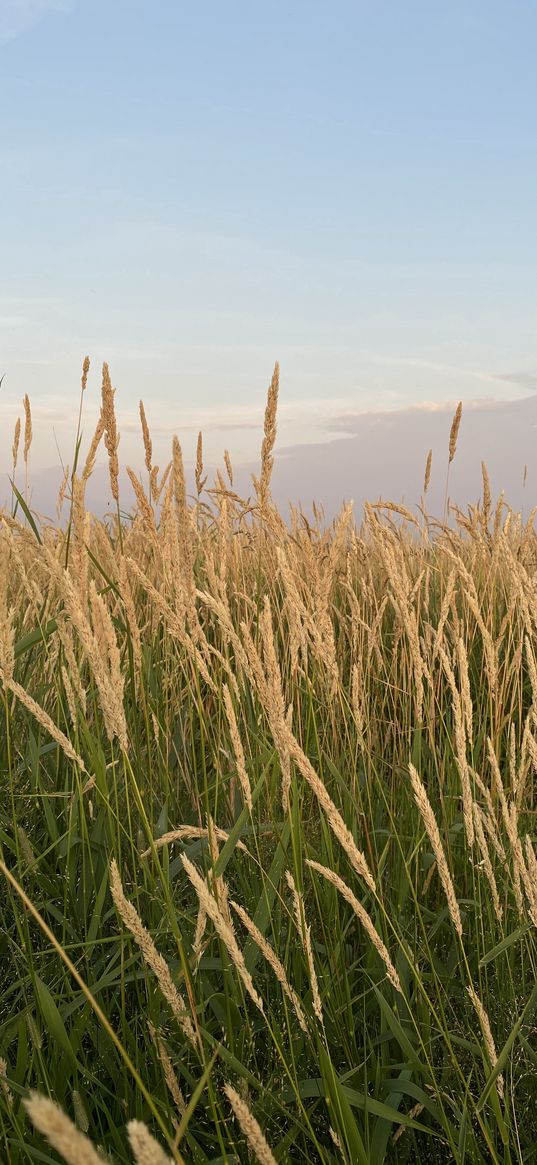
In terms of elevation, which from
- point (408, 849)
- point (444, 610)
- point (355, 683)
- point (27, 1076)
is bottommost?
point (27, 1076)

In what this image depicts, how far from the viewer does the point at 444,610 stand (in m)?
1.60

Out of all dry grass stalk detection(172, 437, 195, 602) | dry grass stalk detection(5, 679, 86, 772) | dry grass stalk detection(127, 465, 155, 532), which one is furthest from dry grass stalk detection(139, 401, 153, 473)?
dry grass stalk detection(5, 679, 86, 772)

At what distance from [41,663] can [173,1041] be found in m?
1.43

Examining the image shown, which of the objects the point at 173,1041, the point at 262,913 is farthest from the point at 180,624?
the point at 173,1041

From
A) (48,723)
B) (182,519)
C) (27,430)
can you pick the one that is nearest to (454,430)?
(27,430)

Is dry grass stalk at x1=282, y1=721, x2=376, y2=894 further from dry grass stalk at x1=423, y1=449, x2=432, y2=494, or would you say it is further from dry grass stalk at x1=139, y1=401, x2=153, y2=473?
dry grass stalk at x1=423, y1=449, x2=432, y2=494

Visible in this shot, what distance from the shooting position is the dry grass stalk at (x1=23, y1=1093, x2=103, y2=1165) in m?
0.33

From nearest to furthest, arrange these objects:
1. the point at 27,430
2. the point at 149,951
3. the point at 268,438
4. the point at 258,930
→ 1. the point at 149,951
2. the point at 258,930
3. the point at 268,438
4. the point at 27,430

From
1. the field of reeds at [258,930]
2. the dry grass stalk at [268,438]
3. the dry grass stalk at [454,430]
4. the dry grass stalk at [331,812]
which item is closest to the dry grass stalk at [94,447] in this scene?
the field of reeds at [258,930]

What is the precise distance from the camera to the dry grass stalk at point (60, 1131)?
335 millimetres

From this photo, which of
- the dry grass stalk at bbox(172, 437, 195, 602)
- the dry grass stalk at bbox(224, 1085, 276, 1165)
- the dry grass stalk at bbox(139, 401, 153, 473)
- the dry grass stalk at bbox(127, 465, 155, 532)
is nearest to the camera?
the dry grass stalk at bbox(224, 1085, 276, 1165)

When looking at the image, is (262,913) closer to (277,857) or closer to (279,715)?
(277,857)

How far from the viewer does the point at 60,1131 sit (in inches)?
13.3

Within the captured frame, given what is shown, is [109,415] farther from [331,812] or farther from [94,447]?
[331,812]
